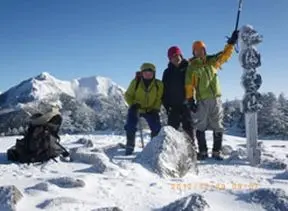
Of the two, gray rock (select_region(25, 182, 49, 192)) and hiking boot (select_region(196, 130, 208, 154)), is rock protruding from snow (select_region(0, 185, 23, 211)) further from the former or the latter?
hiking boot (select_region(196, 130, 208, 154))

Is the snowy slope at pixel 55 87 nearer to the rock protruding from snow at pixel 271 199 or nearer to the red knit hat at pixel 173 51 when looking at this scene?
the red knit hat at pixel 173 51

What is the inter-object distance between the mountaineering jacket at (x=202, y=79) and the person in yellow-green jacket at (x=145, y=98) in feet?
2.72

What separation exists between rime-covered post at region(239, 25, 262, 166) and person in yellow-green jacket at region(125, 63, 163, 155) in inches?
72.4

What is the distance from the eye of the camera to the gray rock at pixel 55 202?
13.4ft

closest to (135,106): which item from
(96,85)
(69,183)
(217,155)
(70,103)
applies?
(217,155)

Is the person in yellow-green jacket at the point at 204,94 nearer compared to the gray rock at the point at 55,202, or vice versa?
the gray rock at the point at 55,202

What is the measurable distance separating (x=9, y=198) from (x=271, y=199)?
8.26 feet

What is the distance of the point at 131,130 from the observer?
903 cm

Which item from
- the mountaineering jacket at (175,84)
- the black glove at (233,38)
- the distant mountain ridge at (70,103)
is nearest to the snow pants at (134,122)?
the mountaineering jacket at (175,84)

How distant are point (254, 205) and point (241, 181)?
2.54 metres

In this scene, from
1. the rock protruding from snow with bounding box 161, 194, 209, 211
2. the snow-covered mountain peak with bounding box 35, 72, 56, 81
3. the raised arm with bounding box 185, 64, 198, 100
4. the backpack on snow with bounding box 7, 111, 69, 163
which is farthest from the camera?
the snow-covered mountain peak with bounding box 35, 72, 56, 81

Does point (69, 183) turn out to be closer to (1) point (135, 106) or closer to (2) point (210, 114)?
(1) point (135, 106)

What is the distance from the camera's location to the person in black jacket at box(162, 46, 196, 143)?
29.4 ft

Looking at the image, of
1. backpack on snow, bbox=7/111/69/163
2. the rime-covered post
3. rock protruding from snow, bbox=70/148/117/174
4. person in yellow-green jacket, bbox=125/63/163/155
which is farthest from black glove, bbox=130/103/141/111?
the rime-covered post
